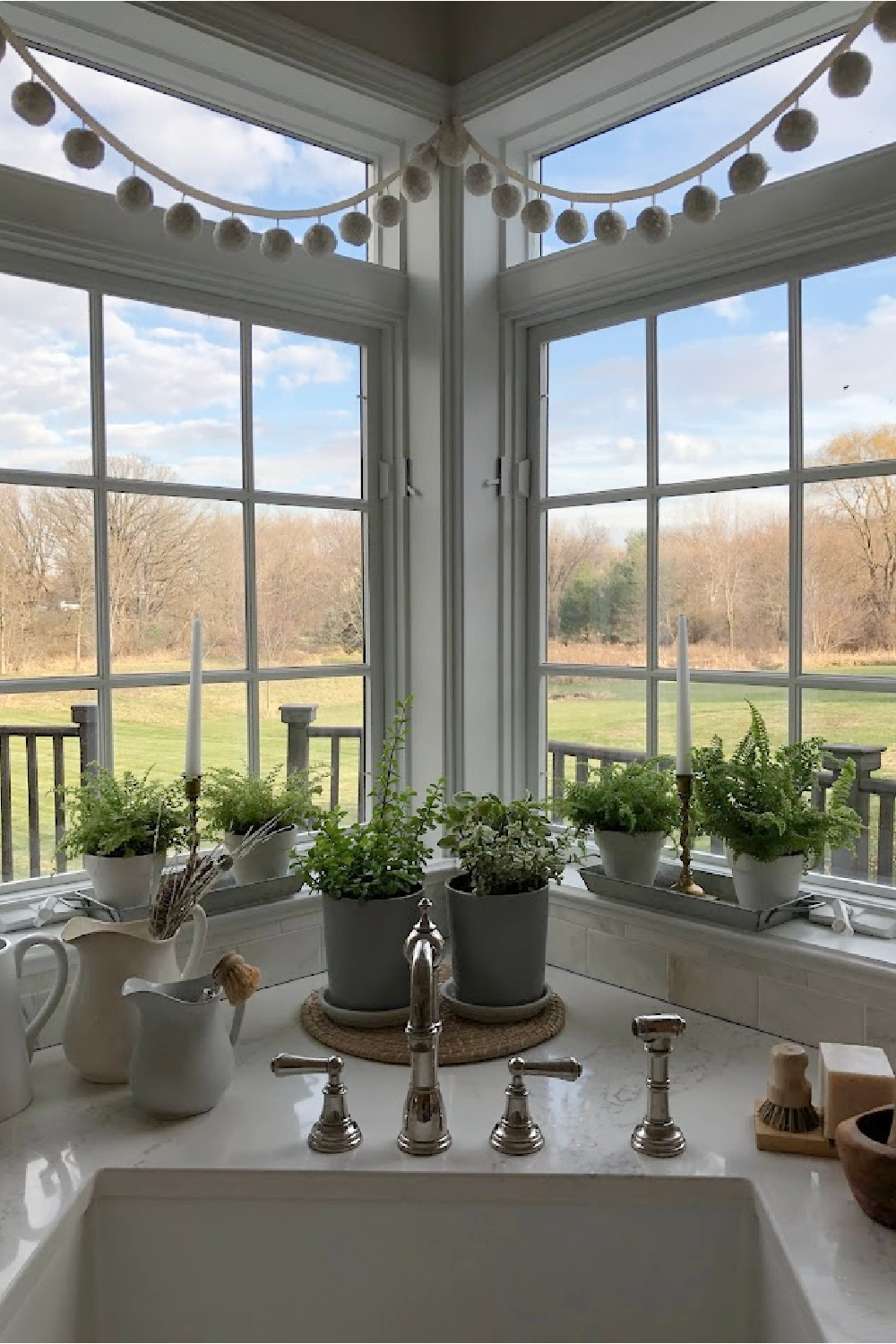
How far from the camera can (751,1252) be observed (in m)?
1.03

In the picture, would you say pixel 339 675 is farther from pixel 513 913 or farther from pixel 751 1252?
pixel 751 1252

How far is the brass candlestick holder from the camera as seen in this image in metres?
1.48

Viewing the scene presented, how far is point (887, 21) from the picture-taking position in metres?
1.09

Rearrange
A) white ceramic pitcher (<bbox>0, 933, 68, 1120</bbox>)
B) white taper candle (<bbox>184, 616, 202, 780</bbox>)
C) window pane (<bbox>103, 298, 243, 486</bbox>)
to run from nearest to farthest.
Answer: white ceramic pitcher (<bbox>0, 933, 68, 1120</bbox>), white taper candle (<bbox>184, 616, 202, 780</bbox>), window pane (<bbox>103, 298, 243, 486</bbox>)

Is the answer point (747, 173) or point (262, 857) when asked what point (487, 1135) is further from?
point (747, 173)

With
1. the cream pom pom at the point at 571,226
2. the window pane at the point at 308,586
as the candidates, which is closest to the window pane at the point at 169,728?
the window pane at the point at 308,586

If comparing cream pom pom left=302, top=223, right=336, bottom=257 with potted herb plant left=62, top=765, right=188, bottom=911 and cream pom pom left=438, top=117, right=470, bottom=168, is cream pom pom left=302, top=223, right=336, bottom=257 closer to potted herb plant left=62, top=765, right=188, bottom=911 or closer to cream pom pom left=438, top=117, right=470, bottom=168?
cream pom pom left=438, top=117, right=470, bottom=168

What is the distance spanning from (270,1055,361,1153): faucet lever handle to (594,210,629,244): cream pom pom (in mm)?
1167

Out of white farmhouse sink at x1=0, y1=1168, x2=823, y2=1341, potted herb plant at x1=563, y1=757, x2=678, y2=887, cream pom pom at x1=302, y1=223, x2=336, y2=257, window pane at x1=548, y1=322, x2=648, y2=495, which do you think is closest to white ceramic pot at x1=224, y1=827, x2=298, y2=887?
potted herb plant at x1=563, y1=757, x2=678, y2=887

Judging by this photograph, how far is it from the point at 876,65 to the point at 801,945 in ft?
3.96

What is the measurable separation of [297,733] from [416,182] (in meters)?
0.93

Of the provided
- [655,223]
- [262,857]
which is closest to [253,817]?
[262,857]

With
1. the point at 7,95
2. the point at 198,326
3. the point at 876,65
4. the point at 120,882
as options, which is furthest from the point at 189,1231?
the point at 876,65

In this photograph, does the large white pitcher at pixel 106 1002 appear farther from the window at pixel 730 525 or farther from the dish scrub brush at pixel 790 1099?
the window at pixel 730 525
